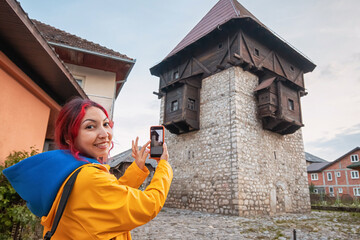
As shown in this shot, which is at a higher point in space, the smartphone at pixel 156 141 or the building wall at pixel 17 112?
the building wall at pixel 17 112

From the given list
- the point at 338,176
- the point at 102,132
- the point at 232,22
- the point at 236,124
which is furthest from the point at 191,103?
the point at 338,176

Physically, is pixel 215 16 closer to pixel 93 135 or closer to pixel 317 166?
pixel 93 135

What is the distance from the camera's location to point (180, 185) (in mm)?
13375

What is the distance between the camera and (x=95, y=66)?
961cm

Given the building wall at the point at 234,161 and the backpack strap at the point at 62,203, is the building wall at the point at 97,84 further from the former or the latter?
the backpack strap at the point at 62,203

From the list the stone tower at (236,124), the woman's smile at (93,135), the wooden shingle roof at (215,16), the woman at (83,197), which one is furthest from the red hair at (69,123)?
the wooden shingle roof at (215,16)

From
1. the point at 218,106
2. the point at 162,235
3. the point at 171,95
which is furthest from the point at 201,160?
the point at 162,235

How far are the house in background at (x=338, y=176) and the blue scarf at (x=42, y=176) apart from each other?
4048 centimetres

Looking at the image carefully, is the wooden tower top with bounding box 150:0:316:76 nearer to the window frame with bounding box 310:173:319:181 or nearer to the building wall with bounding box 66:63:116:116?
the building wall with bounding box 66:63:116:116

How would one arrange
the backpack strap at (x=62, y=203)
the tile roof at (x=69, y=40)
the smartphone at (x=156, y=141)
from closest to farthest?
the backpack strap at (x=62, y=203), the smartphone at (x=156, y=141), the tile roof at (x=69, y=40)

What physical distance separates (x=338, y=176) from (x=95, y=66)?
3888 centimetres

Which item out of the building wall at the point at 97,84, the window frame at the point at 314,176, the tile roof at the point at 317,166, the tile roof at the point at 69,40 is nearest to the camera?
the tile roof at the point at 69,40

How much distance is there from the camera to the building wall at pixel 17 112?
3.52 metres

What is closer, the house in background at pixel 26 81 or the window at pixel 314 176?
the house in background at pixel 26 81
